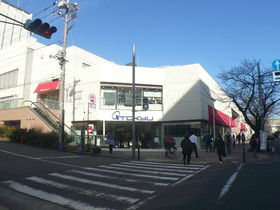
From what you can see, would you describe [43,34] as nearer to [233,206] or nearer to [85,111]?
[233,206]

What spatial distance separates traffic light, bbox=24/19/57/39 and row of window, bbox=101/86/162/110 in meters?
17.7

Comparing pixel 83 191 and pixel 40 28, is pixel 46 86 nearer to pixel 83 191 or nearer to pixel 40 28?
pixel 40 28

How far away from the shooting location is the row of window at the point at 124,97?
92.0 feet

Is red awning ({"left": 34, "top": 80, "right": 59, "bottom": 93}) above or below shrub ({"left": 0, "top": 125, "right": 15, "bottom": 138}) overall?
above

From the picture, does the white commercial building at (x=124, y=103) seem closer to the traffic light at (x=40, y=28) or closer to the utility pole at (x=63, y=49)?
the utility pole at (x=63, y=49)

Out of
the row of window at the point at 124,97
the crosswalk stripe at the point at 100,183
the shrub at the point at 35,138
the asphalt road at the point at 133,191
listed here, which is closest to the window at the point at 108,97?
the row of window at the point at 124,97

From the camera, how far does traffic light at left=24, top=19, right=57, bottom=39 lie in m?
9.92

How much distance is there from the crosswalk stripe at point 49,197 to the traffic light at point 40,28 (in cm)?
582

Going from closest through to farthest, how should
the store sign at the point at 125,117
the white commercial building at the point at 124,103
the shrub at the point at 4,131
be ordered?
the shrub at the point at 4,131 < the white commercial building at the point at 124,103 < the store sign at the point at 125,117

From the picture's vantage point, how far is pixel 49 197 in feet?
21.9

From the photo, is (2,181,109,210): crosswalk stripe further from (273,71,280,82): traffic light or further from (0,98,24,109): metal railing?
(0,98,24,109): metal railing

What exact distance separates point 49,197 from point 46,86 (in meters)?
26.9

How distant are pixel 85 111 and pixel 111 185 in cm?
2078

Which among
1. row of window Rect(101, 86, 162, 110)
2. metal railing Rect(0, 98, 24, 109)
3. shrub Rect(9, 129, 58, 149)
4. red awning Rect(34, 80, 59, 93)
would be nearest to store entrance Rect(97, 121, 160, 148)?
row of window Rect(101, 86, 162, 110)
